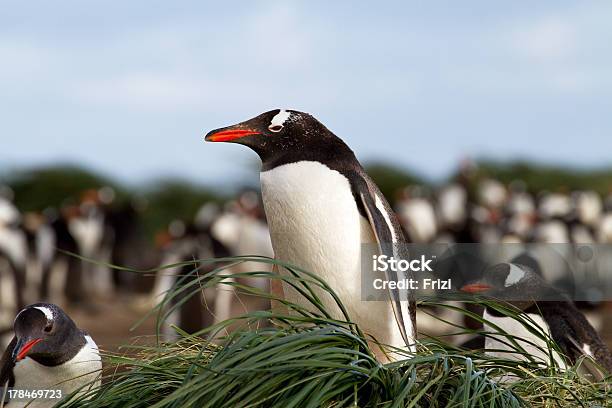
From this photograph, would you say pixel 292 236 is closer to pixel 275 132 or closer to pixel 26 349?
pixel 275 132

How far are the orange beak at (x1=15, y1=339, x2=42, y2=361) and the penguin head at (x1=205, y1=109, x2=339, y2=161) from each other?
3.19ft

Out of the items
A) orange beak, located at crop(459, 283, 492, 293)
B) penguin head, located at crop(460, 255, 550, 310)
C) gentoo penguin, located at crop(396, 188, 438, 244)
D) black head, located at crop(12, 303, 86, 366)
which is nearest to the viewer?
black head, located at crop(12, 303, 86, 366)

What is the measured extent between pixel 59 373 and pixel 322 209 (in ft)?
3.84

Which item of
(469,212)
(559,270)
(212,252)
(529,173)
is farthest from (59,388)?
(529,173)

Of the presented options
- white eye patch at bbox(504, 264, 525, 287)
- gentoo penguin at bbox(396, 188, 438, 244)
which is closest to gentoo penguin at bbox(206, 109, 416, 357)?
white eye patch at bbox(504, 264, 525, 287)

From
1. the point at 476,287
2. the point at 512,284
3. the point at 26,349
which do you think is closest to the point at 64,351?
the point at 26,349

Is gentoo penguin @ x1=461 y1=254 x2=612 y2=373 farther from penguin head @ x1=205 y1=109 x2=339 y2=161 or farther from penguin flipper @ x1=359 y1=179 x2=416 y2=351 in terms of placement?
penguin head @ x1=205 y1=109 x2=339 y2=161

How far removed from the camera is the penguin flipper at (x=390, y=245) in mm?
4070

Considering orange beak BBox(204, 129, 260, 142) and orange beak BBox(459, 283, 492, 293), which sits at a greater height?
orange beak BBox(204, 129, 260, 142)

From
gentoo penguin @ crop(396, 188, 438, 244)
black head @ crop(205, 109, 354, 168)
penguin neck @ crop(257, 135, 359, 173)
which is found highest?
black head @ crop(205, 109, 354, 168)

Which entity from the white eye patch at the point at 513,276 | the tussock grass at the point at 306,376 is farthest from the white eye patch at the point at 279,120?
the white eye patch at the point at 513,276

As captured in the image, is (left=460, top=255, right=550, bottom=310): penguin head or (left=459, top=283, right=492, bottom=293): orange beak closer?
(left=459, top=283, right=492, bottom=293): orange beak

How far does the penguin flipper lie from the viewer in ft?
13.4

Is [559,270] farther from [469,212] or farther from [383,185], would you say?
[383,185]
